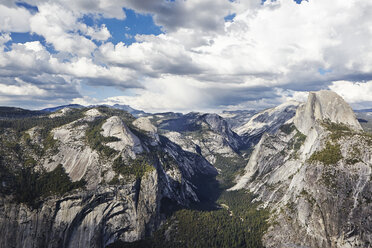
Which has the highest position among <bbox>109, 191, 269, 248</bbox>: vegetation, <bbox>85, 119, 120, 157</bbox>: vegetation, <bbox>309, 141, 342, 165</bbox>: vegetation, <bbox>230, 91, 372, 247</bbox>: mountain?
<bbox>85, 119, 120, 157</bbox>: vegetation

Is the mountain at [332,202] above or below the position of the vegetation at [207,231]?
above

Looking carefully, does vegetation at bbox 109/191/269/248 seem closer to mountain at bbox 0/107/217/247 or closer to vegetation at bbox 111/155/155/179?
mountain at bbox 0/107/217/247

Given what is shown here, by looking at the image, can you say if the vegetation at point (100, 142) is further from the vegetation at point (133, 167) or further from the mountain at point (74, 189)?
the vegetation at point (133, 167)

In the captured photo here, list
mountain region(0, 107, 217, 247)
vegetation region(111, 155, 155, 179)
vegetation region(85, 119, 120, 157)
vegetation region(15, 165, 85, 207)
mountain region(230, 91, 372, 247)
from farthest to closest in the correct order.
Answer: vegetation region(85, 119, 120, 157)
vegetation region(111, 155, 155, 179)
vegetation region(15, 165, 85, 207)
mountain region(0, 107, 217, 247)
mountain region(230, 91, 372, 247)

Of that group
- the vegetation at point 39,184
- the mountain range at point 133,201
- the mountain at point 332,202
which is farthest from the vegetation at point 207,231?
the vegetation at point 39,184

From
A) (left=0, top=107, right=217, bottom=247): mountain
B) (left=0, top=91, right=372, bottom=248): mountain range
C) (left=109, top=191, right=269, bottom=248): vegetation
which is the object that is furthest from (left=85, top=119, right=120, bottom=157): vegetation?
(left=109, top=191, right=269, bottom=248): vegetation

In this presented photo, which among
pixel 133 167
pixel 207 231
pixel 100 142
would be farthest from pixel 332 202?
pixel 100 142
